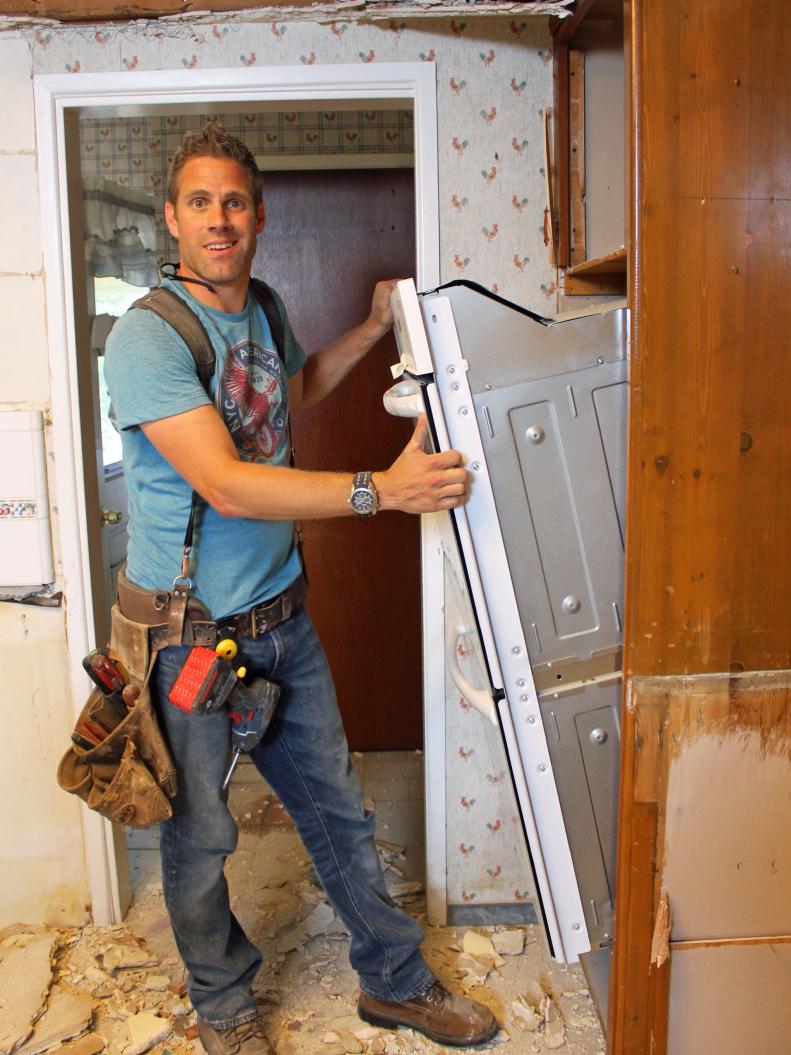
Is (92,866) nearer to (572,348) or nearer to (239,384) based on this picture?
(239,384)

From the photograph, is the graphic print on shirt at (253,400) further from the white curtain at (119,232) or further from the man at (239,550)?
the white curtain at (119,232)

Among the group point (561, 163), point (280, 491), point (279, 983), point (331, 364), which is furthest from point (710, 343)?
point (279, 983)

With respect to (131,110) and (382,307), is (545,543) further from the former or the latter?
(131,110)

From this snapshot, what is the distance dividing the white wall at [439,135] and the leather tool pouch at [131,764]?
1.72ft

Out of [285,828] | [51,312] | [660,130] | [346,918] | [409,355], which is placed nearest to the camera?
[660,130]

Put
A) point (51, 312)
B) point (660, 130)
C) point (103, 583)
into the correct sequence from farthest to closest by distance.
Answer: point (103, 583), point (51, 312), point (660, 130)

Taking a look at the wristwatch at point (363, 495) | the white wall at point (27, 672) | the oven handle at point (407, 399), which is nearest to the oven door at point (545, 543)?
the oven handle at point (407, 399)

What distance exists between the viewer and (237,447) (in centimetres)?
178

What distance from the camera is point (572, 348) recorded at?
146cm

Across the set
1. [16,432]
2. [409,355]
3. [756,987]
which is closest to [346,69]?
[409,355]

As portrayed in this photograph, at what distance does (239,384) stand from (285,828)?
1623mm

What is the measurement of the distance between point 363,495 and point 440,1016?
→ 115 centimetres

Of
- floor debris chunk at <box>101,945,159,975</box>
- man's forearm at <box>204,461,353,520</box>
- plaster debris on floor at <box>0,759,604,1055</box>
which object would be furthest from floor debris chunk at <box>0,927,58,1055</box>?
man's forearm at <box>204,461,353,520</box>

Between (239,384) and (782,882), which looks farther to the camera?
(239,384)
